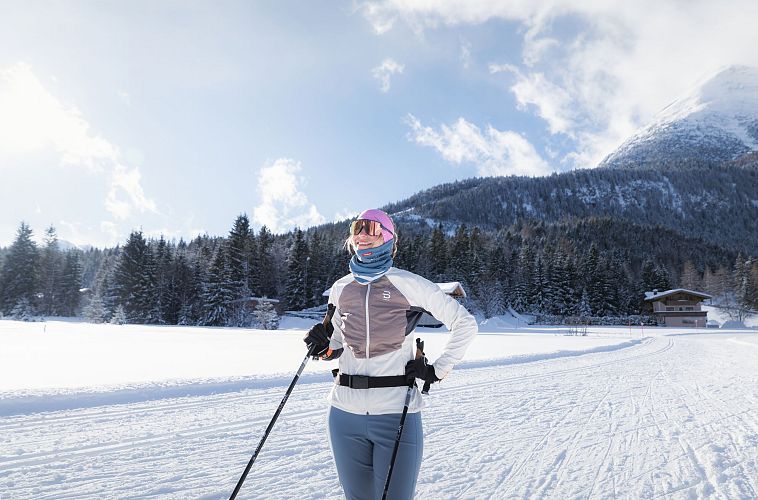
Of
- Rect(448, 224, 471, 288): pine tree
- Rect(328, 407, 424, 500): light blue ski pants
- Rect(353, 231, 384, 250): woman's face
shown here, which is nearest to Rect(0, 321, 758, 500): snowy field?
Rect(328, 407, 424, 500): light blue ski pants

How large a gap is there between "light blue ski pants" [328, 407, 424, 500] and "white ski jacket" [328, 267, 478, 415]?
0.07 m

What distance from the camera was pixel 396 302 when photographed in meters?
2.35

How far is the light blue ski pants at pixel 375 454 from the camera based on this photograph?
225 centimetres

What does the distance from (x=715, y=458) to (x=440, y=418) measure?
327 centimetres

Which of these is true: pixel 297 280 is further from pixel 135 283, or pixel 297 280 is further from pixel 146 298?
pixel 135 283

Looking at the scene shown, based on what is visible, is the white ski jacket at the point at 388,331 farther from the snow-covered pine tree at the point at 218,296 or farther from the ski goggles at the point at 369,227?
the snow-covered pine tree at the point at 218,296

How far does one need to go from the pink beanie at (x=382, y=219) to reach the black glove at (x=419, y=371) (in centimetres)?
70

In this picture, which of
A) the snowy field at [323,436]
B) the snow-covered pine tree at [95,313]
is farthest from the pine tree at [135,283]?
the snowy field at [323,436]

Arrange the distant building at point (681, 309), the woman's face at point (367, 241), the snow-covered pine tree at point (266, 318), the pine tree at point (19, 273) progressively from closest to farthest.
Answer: the woman's face at point (367, 241)
the snow-covered pine tree at point (266, 318)
the pine tree at point (19, 273)
the distant building at point (681, 309)

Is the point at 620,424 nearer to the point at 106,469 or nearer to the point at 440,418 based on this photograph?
the point at 440,418

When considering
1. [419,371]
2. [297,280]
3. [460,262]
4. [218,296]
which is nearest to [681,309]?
[460,262]

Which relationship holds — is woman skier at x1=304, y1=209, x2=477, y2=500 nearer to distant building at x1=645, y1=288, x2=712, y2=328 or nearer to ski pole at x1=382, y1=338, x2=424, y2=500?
ski pole at x1=382, y1=338, x2=424, y2=500

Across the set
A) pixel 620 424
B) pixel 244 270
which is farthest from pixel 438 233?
pixel 620 424

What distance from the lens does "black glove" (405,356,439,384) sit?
229 centimetres
